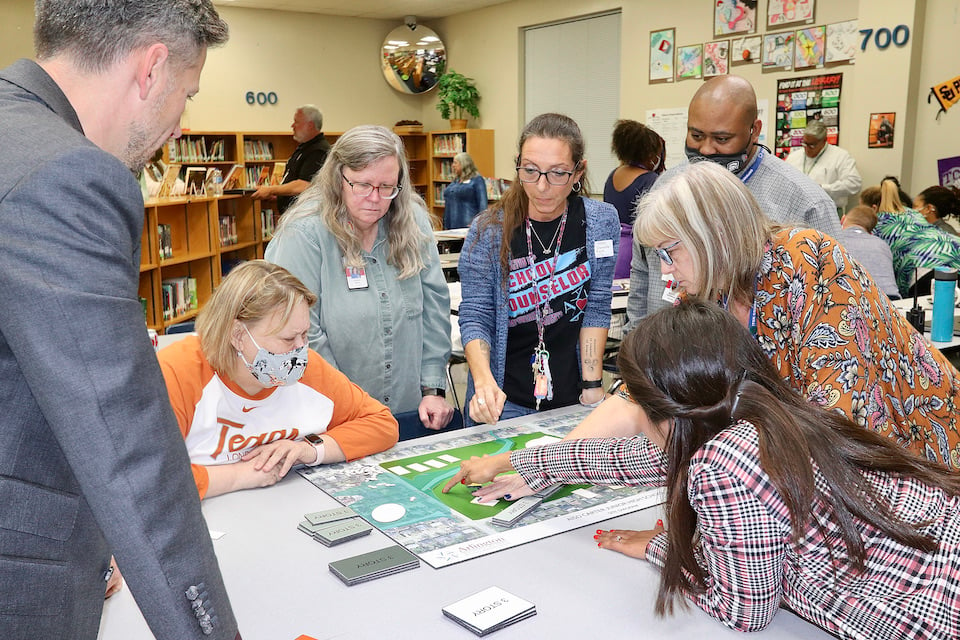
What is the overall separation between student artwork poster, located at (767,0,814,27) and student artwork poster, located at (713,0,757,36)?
0.55 feet

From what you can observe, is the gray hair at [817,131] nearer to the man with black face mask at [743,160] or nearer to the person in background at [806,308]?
the man with black face mask at [743,160]

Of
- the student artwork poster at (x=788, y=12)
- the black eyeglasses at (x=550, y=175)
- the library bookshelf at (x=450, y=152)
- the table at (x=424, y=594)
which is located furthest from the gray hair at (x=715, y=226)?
the library bookshelf at (x=450, y=152)

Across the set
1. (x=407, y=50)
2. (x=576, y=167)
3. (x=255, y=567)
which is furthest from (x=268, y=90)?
(x=255, y=567)

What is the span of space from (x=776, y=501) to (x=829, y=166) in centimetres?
605

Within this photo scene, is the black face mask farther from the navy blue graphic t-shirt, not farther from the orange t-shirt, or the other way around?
the orange t-shirt

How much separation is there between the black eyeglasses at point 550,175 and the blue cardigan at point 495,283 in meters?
0.15

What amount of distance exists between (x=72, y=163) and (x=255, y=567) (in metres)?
0.87

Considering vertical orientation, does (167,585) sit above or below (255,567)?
above

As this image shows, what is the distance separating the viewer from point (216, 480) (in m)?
1.71

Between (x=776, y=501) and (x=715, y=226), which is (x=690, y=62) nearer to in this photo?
(x=715, y=226)

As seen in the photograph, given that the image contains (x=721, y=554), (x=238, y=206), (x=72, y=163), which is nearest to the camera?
(x=72, y=163)

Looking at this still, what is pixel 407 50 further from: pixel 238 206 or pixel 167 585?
pixel 167 585

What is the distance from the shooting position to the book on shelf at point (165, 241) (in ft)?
18.8

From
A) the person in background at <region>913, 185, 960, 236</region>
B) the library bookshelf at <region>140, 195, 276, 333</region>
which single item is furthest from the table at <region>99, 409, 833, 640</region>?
the person in background at <region>913, 185, 960, 236</region>
